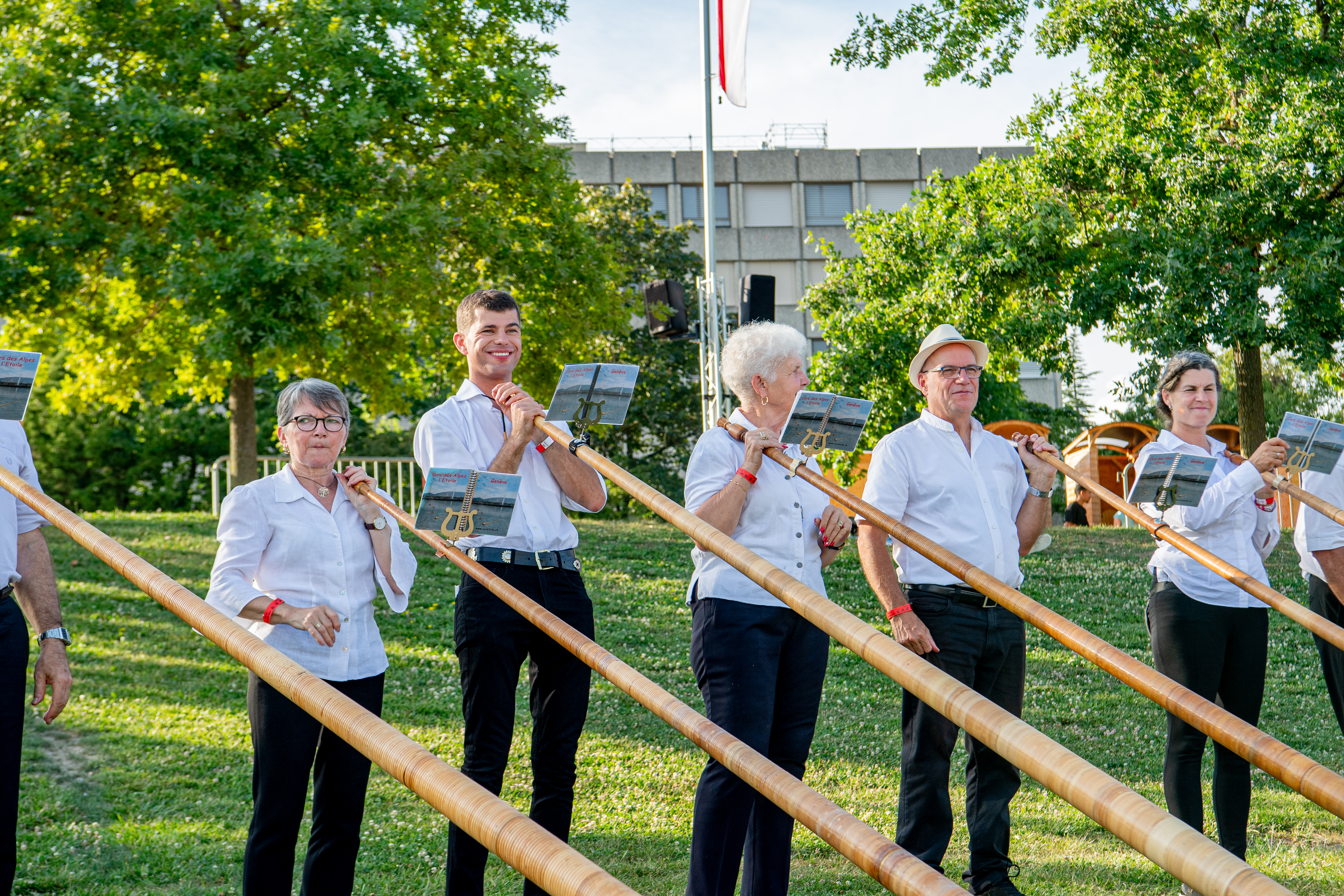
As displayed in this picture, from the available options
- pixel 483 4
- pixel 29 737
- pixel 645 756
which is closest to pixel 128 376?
pixel 483 4

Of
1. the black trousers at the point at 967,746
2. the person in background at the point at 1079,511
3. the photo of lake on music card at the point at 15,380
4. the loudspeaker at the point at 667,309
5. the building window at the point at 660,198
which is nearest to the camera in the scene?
the photo of lake on music card at the point at 15,380

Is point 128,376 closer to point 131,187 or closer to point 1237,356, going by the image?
point 131,187

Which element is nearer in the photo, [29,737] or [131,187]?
[29,737]

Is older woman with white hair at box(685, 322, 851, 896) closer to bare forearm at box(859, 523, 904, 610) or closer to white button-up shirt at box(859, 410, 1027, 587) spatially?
bare forearm at box(859, 523, 904, 610)

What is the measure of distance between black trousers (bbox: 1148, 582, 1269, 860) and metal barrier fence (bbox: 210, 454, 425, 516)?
1247cm

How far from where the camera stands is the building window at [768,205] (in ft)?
151

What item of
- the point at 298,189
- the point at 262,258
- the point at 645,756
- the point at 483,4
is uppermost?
the point at 483,4

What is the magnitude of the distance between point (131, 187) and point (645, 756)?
949cm

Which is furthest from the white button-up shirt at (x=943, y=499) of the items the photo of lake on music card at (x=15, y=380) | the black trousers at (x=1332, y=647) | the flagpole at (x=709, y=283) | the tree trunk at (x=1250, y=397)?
the tree trunk at (x=1250, y=397)

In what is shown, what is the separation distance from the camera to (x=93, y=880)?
→ 4.93 meters

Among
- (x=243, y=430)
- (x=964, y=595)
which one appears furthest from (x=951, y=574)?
(x=243, y=430)

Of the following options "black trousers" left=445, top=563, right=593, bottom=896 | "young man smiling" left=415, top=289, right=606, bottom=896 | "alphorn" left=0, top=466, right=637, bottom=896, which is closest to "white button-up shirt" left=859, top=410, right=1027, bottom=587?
"young man smiling" left=415, top=289, right=606, bottom=896

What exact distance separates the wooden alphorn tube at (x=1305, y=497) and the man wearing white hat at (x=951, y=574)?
79 cm

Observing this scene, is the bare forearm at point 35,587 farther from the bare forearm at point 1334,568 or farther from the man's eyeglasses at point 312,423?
the bare forearm at point 1334,568
